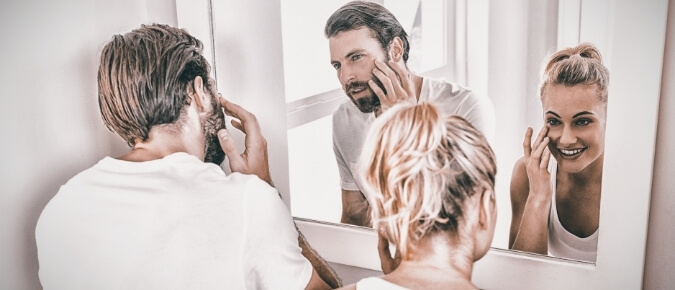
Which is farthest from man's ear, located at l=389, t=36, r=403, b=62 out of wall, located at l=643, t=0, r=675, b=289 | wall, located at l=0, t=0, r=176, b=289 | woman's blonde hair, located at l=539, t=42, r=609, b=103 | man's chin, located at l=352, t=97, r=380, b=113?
wall, located at l=0, t=0, r=176, b=289

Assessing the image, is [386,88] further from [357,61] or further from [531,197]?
[531,197]

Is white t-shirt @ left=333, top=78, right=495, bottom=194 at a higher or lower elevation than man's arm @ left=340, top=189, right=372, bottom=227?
higher

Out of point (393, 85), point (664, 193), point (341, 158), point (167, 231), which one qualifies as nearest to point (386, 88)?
point (393, 85)

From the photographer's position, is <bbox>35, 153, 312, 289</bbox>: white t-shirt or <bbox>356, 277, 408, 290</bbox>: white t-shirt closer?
<bbox>356, 277, 408, 290</bbox>: white t-shirt

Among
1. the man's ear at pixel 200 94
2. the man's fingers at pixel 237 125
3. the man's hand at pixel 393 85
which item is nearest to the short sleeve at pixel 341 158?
the man's hand at pixel 393 85

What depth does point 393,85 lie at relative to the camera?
5.18 feet

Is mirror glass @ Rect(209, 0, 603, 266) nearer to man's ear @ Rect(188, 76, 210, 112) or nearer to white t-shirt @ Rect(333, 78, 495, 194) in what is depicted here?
white t-shirt @ Rect(333, 78, 495, 194)

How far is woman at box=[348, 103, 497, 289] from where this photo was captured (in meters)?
1.44

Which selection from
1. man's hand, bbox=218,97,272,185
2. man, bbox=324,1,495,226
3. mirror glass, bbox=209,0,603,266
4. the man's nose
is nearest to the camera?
mirror glass, bbox=209,0,603,266

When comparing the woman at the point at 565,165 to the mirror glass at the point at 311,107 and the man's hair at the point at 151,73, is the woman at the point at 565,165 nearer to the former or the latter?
the mirror glass at the point at 311,107

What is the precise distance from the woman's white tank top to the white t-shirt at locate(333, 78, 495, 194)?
0.63 feet

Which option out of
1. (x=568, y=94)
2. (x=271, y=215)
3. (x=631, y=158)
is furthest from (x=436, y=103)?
(x=271, y=215)

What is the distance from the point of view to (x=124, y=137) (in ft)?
6.44

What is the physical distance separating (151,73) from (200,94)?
0.15m
